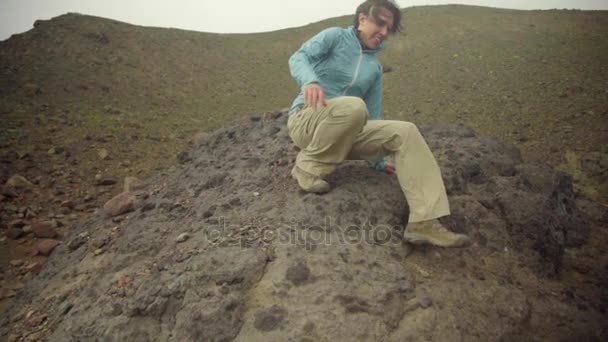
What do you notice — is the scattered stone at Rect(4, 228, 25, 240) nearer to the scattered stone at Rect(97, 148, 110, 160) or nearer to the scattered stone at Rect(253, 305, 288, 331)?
the scattered stone at Rect(97, 148, 110, 160)

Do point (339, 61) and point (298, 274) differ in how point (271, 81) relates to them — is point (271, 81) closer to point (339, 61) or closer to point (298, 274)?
point (339, 61)

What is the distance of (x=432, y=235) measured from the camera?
2307 mm

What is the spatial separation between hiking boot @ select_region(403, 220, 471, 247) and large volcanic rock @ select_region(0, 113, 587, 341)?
0.10 meters

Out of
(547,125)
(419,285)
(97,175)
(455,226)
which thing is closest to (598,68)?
(547,125)

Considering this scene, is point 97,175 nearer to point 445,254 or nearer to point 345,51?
point 345,51

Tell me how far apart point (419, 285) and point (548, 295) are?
0.85 m

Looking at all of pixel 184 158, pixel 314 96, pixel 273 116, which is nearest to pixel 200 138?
pixel 184 158

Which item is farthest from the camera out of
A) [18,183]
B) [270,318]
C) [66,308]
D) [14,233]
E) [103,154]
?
[103,154]

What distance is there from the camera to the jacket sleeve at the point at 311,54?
2.50 metres

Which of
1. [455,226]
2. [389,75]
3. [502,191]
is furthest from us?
[389,75]

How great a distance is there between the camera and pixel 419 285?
2152 millimetres

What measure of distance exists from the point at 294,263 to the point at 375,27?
166 centimetres

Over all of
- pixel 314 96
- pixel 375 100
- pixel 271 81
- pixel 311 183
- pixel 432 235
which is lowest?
pixel 432 235

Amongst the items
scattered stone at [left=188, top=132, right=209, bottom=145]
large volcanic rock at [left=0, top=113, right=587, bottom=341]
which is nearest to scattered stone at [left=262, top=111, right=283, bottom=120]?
scattered stone at [left=188, top=132, right=209, bottom=145]
